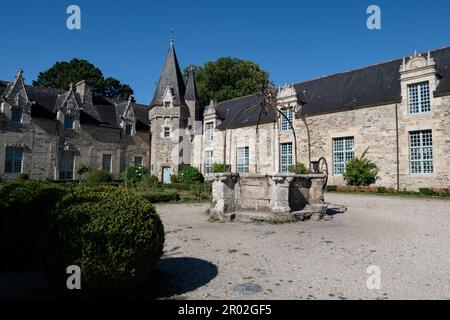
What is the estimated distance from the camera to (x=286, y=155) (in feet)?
74.7

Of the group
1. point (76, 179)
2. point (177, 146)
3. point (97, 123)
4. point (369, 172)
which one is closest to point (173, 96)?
point (177, 146)

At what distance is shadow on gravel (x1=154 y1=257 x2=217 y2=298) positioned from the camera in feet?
12.4

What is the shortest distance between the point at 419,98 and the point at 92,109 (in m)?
24.8

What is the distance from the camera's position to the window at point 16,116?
21.4m

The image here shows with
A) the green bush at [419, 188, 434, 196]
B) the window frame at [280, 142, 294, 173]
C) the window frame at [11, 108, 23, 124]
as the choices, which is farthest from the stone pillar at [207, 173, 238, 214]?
A: the window frame at [11, 108, 23, 124]

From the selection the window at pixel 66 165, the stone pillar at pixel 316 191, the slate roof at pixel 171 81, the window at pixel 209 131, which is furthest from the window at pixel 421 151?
the window at pixel 66 165

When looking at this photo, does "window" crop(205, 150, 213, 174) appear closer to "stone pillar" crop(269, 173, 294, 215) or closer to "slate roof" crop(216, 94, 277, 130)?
"slate roof" crop(216, 94, 277, 130)

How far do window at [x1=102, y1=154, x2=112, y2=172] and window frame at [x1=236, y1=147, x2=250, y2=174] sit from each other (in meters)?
11.2

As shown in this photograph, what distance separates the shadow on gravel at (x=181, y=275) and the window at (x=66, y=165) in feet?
72.1

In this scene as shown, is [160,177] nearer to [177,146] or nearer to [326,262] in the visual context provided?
[177,146]

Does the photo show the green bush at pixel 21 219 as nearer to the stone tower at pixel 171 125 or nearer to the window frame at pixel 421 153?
the window frame at pixel 421 153

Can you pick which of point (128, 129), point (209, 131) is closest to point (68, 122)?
point (128, 129)

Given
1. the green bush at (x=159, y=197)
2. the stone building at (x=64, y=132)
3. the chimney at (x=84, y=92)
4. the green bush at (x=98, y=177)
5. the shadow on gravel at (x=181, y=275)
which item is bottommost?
the shadow on gravel at (x=181, y=275)
